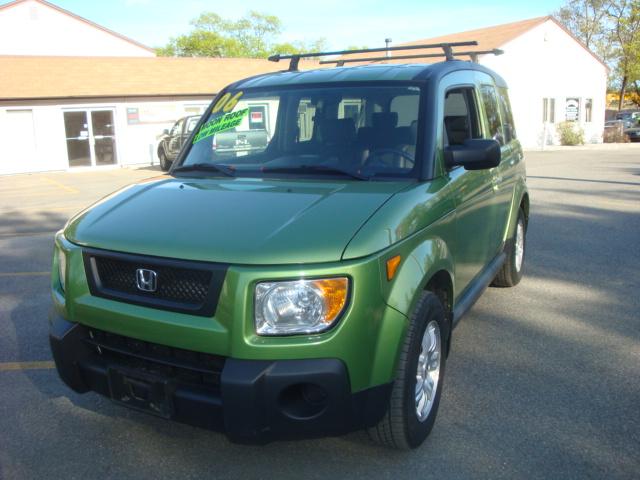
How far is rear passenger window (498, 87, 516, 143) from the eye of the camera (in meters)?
5.61

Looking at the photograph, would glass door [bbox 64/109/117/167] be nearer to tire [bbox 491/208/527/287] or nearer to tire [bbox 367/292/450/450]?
tire [bbox 491/208/527/287]

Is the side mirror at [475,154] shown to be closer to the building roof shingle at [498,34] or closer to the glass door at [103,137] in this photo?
the glass door at [103,137]

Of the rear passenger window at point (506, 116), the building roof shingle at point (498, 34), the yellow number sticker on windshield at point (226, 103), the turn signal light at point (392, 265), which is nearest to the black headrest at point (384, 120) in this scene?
the yellow number sticker on windshield at point (226, 103)

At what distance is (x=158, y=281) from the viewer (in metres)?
2.75

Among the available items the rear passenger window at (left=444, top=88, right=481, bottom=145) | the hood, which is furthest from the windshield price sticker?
the rear passenger window at (left=444, top=88, right=481, bottom=145)

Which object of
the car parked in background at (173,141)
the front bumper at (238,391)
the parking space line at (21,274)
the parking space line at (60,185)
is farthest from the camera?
the car parked in background at (173,141)

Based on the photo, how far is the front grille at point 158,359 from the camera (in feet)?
8.75

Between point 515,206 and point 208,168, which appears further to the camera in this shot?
point 515,206

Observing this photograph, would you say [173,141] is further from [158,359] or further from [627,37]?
[627,37]

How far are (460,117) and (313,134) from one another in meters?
1.12

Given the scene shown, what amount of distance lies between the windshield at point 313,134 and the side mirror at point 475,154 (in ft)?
0.79

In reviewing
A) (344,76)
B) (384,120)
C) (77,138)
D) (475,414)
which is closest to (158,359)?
(475,414)

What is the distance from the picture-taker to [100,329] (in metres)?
2.93

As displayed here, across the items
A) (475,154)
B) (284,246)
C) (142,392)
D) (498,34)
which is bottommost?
(142,392)
